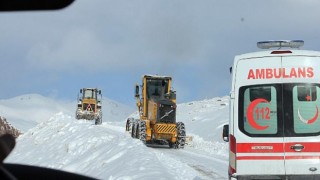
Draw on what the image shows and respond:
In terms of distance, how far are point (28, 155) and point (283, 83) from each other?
71.7ft

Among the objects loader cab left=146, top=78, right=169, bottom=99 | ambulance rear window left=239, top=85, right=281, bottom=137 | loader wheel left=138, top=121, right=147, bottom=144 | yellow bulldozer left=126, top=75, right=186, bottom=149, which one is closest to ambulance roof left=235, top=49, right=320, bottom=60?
ambulance rear window left=239, top=85, right=281, bottom=137

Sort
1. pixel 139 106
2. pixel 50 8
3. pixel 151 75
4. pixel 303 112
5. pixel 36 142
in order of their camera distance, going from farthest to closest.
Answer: pixel 36 142, pixel 139 106, pixel 151 75, pixel 303 112, pixel 50 8

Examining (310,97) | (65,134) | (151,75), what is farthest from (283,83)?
(65,134)

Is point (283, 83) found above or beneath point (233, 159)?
above

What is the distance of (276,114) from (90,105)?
4035 centimetres

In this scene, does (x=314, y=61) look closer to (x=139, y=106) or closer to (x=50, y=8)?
(x=50, y=8)

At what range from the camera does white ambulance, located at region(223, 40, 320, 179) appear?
8367 millimetres

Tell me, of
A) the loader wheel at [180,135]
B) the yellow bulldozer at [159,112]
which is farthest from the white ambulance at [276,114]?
the loader wheel at [180,135]

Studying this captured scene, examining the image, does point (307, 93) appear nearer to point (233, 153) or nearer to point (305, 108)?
point (305, 108)

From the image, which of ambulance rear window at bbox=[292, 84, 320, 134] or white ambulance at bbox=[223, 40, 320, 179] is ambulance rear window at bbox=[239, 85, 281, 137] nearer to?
white ambulance at bbox=[223, 40, 320, 179]

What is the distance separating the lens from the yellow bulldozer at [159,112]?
25.5 m

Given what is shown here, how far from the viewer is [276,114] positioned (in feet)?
27.7

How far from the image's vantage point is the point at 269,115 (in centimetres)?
846

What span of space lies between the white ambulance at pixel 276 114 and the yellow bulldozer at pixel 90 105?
39031 millimetres
